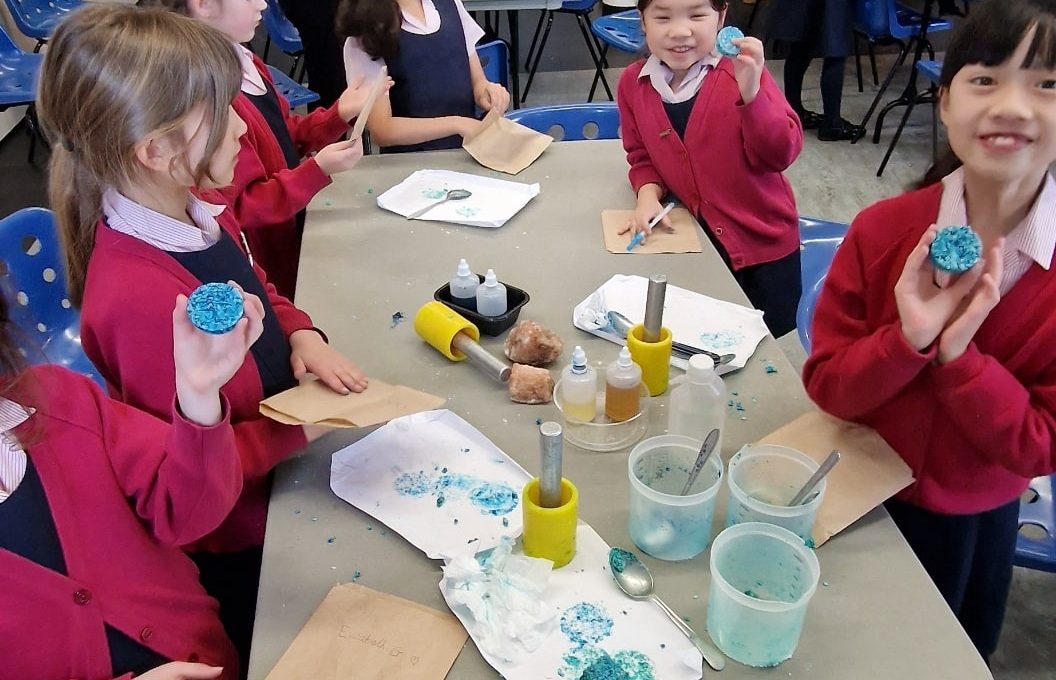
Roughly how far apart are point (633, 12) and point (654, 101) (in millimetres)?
2692

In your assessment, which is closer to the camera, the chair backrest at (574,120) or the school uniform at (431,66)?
the school uniform at (431,66)

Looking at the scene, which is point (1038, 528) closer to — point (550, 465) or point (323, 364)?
point (550, 465)

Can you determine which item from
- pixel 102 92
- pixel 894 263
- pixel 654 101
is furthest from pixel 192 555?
pixel 654 101

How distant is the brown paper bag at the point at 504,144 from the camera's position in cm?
191

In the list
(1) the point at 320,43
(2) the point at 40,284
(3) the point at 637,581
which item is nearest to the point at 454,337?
(3) the point at 637,581

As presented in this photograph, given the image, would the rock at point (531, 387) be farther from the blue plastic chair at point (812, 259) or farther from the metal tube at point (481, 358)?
the blue plastic chair at point (812, 259)

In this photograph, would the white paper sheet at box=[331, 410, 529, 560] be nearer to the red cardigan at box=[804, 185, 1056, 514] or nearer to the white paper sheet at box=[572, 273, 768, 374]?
the white paper sheet at box=[572, 273, 768, 374]

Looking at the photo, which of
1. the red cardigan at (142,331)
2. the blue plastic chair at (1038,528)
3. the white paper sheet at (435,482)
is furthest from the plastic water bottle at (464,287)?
the blue plastic chair at (1038,528)

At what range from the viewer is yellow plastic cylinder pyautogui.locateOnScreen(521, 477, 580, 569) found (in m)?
0.88

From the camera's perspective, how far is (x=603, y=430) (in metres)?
A: 1.11

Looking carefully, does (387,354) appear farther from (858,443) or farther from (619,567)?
(858,443)

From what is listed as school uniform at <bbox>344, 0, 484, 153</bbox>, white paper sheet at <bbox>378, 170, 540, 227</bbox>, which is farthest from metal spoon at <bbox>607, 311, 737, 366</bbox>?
school uniform at <bbox>344, 0, 484, 153</bbox>

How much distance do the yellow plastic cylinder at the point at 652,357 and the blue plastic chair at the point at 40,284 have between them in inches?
39.5

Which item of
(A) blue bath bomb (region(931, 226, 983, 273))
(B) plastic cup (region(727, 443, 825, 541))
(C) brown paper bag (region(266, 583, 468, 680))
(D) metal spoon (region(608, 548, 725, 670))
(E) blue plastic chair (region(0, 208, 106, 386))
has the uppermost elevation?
(A) blue bath bomb (region(931, 226, 983, 273))
